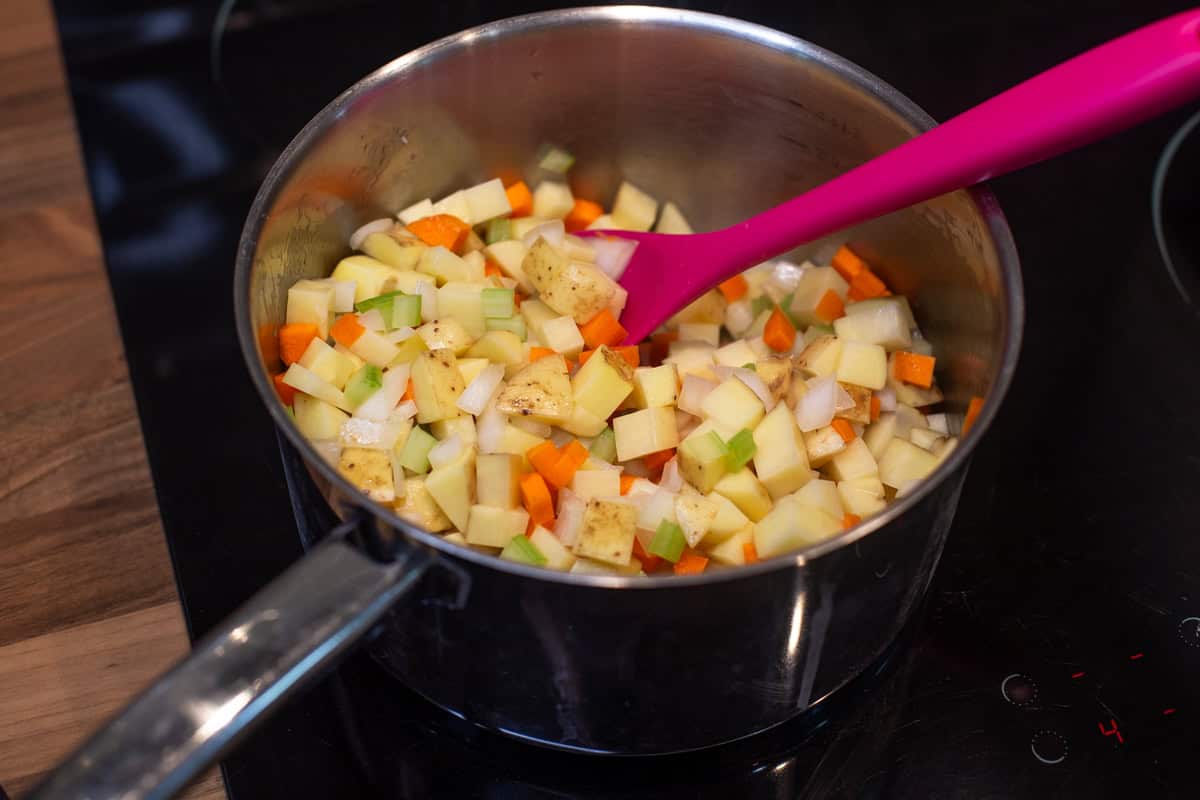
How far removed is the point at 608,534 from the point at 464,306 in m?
0.33

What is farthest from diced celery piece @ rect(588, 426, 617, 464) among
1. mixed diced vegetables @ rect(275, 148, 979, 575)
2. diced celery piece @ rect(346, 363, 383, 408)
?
Answer: diced celery piece @ rect(346, 363, 383, 408)

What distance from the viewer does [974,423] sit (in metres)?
0.83

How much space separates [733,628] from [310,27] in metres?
1.07

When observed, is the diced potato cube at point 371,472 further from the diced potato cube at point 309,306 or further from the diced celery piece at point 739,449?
the diced celery piece at point 739,449

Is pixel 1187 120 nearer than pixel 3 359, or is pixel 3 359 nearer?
pixel 3 359

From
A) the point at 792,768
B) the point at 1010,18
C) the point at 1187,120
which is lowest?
the point at 792,768

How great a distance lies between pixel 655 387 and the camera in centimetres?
110

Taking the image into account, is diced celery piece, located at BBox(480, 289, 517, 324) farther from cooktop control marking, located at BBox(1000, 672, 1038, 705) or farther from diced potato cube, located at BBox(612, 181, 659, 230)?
cooktop control marking, located at BBox(1000, 672, 1038, 705)

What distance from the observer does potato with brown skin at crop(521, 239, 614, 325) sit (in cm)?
116

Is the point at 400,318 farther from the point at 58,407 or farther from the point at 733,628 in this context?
the point at 733,628

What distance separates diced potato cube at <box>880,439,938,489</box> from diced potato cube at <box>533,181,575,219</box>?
465 millimetres

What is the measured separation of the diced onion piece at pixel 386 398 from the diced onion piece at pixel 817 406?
0.38 m

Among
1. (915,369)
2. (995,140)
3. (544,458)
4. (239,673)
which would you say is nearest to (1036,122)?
(995,140)

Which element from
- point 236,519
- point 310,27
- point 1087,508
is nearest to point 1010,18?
point 1087,508
